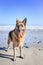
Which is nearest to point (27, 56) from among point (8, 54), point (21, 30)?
point (8, 54)

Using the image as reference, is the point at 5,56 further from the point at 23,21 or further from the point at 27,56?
the point at 23,21

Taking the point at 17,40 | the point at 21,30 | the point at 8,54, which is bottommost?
the point at 8,54

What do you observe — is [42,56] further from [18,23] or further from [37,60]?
[18,23]

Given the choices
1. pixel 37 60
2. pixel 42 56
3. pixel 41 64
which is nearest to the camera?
pixel 41 64

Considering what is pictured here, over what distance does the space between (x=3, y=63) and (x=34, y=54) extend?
1.92 metres

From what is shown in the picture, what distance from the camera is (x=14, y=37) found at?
779cm

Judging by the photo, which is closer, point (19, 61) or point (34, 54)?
point (19, 61)

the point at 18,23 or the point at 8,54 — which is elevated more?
the point at 18,23

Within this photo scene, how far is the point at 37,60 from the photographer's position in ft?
25.8

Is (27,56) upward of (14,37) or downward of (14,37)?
downward

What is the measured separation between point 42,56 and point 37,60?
2.16 ft

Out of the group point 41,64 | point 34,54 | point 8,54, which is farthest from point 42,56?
point 8,54

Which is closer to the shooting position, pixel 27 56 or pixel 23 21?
pixel 23 21

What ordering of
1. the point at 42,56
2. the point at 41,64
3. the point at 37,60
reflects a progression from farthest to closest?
1. the point at 42,56
2. the point at 37,60
3. the point at 41,64
